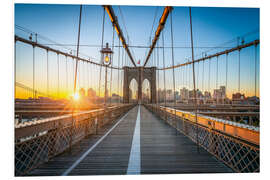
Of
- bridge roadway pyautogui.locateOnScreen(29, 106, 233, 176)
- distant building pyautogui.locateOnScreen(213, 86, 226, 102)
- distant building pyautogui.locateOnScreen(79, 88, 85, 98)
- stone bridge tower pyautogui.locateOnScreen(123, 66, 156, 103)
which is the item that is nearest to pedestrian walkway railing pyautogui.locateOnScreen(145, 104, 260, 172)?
bridge roadway pyautogui.locateOnScreen(29, 106, 233, 176)

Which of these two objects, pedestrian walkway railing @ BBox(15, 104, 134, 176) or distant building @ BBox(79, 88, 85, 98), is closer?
pedestrian walkway railing @ BBox(15, 104, 134, 176)

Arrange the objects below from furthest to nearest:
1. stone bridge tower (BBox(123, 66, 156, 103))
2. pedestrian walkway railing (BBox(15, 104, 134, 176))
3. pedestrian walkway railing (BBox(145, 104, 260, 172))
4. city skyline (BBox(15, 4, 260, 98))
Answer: stone bridge tower (BBox(123, 66, 156, 103)), city skyline (BBox(15, 4, 260, 98)), pedestrian walkway railing (BBox(15, 104, 134, 176)), pedestrian walkway railing (BBox(145, 104, 260, 172))

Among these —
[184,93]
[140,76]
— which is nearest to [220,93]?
[184,93]

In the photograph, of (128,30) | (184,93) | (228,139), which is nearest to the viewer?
(228,139)

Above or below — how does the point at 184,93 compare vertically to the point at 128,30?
below

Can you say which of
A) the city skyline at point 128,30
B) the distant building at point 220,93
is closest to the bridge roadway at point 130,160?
the city skyline at point 128,30

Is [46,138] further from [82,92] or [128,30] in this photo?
[82,92]

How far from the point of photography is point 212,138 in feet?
7.12

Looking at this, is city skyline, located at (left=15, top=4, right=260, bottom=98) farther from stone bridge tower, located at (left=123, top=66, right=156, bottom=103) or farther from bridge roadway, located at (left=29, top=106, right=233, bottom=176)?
stone bridge tower, located at (left=123, top=66, right=156, bottom=103)

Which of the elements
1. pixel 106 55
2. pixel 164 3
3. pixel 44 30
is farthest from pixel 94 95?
pixel 164 3

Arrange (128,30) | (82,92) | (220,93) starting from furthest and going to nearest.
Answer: (82,92)
(220,93)
(128,30)

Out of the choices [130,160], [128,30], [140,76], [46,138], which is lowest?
[130,160]
